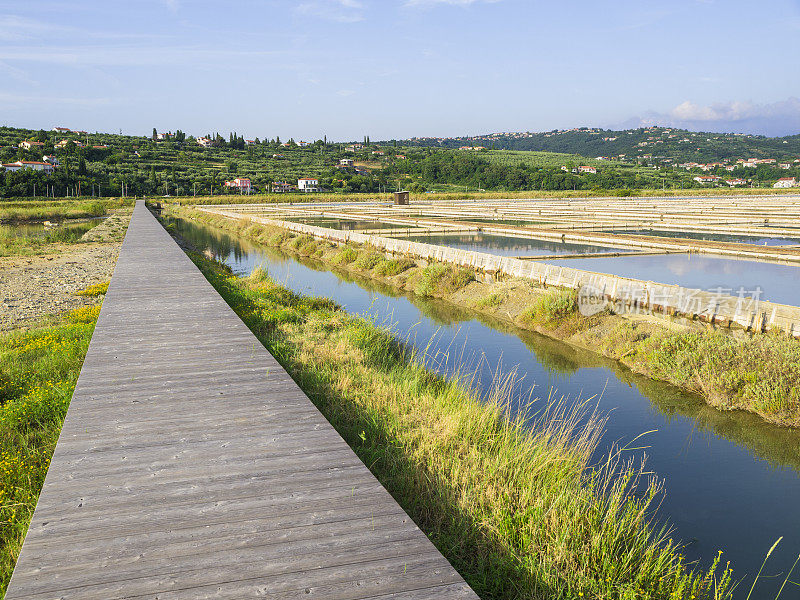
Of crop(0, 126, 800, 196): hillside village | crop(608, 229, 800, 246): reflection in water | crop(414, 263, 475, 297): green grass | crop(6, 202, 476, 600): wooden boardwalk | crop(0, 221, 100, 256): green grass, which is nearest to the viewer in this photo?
crop(6, 202, 476, 600): wooden boardwalk

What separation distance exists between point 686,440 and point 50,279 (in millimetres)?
17264

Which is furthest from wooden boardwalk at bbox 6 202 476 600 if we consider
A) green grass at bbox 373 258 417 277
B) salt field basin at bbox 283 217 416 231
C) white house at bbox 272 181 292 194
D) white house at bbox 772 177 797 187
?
white house at bbox 772 177 797 187

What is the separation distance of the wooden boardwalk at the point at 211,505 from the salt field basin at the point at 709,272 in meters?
11.6

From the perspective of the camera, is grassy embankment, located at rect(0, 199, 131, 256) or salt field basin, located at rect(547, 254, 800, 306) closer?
salt field basin, located at rect(547, 254, 800, 306)

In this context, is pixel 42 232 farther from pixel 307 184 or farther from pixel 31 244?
pixel 307 184

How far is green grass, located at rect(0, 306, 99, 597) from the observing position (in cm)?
387

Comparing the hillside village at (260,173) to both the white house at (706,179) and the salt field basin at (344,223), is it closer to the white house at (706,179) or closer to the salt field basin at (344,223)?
the white house at (706,179)

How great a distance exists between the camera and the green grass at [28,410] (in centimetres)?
387

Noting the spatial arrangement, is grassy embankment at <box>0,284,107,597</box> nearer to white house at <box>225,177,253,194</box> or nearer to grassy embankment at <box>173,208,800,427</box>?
grassy embankment at <box>173,208,800,427</box>

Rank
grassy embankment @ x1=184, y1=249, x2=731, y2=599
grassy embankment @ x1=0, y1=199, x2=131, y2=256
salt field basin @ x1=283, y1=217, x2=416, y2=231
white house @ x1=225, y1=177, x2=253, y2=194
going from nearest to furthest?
grassy embankment @ x1=184, y1=249, x2=731, y2=599
grassy embankment @ x1=0, y1=199, x2=131, y2=256
salt field basin @ x1=283, y1=217, x2=416, y2=231
white house @ x1=225, y1=177, x2=253, y2=194

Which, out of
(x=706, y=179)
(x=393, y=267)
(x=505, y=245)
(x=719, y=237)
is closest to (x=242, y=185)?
(x=505, y=245)

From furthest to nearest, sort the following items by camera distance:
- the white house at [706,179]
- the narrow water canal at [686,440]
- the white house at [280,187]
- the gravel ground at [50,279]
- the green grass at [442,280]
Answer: the white house at [706,179] → the white house at [280,187] → the green grass at [442,280] → the gravel ground at [50,279] → the narrow water canal at [686,440]

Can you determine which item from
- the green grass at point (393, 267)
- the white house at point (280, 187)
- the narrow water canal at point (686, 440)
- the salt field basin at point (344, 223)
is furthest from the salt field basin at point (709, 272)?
the white house at point (280, 187)

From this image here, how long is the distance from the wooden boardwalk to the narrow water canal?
10.5 ft
